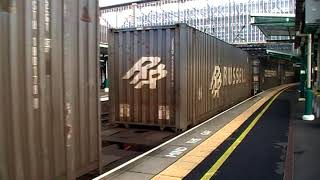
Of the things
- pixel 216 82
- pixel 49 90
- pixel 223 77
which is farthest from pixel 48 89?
pixel 223 77

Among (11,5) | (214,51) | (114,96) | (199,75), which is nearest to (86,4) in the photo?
(11,5)

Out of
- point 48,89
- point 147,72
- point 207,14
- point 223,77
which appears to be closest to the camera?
point 48,89

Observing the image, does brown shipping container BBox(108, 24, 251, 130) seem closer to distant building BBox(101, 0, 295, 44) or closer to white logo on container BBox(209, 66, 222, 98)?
white logo on container BBox(209, 66, 222, 98)

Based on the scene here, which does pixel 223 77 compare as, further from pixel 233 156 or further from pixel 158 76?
pixel 233 156

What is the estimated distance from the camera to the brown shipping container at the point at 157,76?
11.7 m

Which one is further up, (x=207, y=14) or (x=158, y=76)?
(x=207, y=14)

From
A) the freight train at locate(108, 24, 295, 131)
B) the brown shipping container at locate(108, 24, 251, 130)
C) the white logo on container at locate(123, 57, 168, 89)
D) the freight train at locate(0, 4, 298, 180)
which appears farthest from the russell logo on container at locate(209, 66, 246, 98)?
the freight train at locate(0, 4, 298, 180)

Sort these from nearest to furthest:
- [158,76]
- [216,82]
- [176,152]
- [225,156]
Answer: [225,156], [176,152], [158,76], [216,82]

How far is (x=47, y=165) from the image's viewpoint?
5340 millimetres

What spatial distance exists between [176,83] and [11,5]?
746cm

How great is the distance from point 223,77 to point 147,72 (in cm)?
659

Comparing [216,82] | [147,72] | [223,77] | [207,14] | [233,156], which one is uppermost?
[207,14]

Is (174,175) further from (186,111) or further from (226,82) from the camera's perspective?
(226,82)

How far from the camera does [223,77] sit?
18.0m
